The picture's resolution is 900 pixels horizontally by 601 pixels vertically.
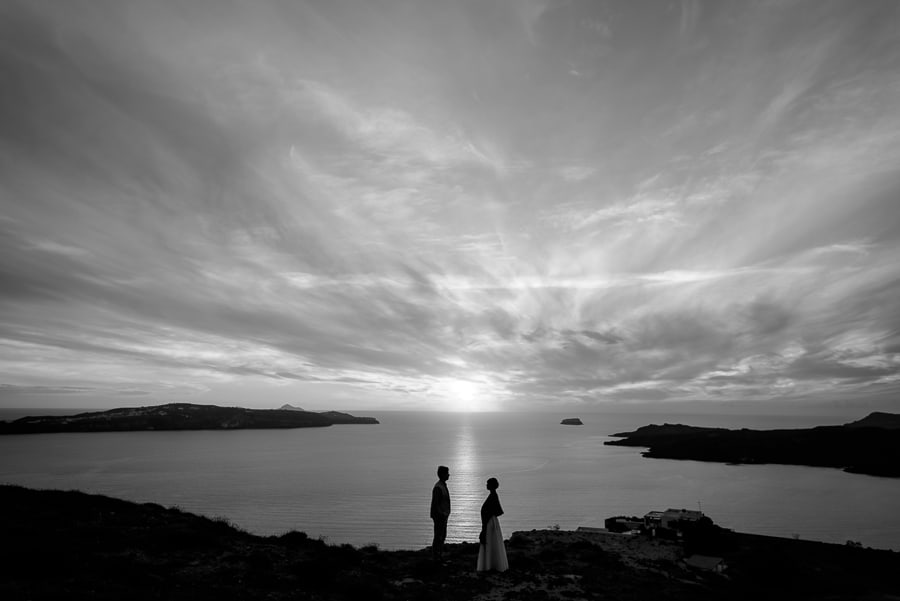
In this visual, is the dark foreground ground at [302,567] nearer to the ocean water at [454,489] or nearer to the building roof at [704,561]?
the building roof at [704,561]

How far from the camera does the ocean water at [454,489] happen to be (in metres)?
61.3

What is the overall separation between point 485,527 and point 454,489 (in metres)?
79.1

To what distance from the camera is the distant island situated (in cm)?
13500

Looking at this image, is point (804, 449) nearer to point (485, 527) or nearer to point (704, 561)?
point (704, 561)

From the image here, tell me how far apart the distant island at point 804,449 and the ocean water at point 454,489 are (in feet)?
43.5

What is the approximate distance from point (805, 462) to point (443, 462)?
110m

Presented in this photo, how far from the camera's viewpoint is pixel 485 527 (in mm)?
18312

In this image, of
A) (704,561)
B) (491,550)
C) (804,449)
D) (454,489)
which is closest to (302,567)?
(491,550)

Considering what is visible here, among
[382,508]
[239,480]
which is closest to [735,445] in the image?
[382,508]

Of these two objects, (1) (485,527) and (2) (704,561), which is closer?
(1) (485,527)

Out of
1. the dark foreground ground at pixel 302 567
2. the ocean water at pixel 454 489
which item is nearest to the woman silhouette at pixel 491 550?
the dark foreground ground at pixel 302 567

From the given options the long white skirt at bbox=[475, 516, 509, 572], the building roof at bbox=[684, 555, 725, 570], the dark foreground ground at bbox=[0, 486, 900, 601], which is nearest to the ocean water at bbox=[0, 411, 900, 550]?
the dark foreground ground at bbox=[0, 486, 900, 601]

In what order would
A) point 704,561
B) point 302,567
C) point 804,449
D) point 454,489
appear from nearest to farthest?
1. point 302,567
2. point 704,561
3. point 454,489
4. point 804,449

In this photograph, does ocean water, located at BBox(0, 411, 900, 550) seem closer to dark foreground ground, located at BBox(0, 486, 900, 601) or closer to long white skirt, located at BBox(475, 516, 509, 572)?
dark foreground ground, located at BBox(0, 486, 900, 601)
